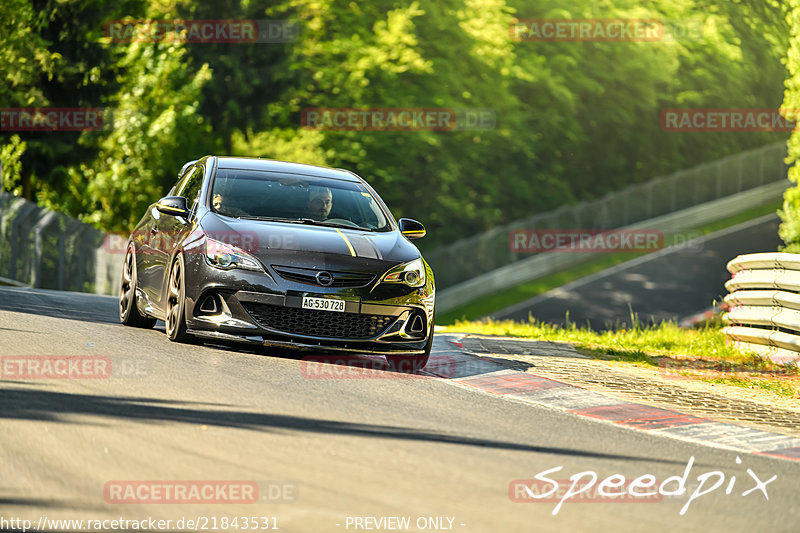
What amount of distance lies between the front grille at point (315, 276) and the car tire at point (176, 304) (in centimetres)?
98

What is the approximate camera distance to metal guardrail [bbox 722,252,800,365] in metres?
13.3

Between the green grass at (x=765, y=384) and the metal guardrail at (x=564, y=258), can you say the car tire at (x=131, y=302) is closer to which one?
the green grass at (x=765, y=384)

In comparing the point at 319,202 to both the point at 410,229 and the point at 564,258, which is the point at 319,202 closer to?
the point at 410,229

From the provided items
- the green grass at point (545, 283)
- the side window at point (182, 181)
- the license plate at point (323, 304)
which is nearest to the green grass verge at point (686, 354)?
the license plate at point (323, 304)

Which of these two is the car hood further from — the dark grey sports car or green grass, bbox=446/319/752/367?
green grass, bbox=446/319/752/367

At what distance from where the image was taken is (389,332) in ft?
34.9

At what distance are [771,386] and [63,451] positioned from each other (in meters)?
7.66

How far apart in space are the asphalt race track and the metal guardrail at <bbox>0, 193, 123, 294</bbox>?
1873 centimetres

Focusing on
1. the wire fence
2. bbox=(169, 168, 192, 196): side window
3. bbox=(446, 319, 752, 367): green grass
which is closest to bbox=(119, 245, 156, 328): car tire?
bbox=(169, 168, 192, 196): side window

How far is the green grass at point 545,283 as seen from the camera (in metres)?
43.2

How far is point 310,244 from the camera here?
10.7 m

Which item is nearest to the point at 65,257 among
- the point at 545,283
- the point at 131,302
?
the point at 131,302

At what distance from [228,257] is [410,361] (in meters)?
2.08

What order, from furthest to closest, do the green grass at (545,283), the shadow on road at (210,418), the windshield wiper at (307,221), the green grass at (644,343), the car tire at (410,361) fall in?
the green grass at (545,283) → the green grass at (644,343) → the windshield wiper at (307,221) → the car tire at (410,361) → the shadow on road at (210,418)
